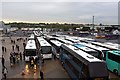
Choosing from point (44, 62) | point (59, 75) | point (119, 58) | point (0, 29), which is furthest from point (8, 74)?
point (0, 29)

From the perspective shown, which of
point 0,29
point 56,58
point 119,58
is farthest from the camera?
point 0,29

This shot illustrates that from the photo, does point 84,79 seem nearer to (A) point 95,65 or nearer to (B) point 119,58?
(A) point 95,65

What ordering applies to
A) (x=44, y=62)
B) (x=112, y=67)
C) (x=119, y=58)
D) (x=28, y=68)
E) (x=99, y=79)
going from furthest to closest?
(x=44, y=62) → (x=28, y=68) → (x=112, y=67) → (x=119, y=58) → (x=99, y=79)

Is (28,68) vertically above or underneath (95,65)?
underneath

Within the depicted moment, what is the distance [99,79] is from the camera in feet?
41.0

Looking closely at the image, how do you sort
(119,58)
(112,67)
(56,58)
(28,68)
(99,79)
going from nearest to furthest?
(99,79) → (119,58) → (112,67) → (28,68) → (56,58)

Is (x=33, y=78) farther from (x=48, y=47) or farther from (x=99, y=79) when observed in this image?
(x=48, y=47)

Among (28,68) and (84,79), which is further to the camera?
(28,68)

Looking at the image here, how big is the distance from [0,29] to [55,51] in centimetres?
10856

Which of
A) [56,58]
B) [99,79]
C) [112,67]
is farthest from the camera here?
[56,58]

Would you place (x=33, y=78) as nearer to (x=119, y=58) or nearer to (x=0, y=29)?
(x=119, y=58)

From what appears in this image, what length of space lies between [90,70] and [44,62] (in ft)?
48.0

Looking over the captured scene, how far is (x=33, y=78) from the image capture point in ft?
61.7

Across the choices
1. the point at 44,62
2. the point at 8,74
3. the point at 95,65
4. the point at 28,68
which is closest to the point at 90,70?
the point at 95,65
